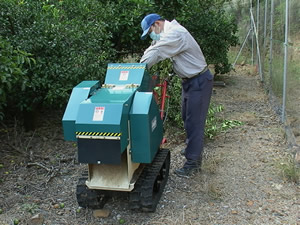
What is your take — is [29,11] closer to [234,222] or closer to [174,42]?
[174,42]

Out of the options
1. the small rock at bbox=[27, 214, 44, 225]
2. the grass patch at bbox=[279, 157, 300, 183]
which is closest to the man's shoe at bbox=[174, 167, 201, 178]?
the grass patch at bbox=[279, 157, 300, 183]

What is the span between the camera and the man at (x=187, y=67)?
12.1ft

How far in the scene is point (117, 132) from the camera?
282 cm

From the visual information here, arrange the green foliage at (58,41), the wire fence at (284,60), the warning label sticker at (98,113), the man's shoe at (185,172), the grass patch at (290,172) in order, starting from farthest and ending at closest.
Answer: the wire fence at (284,60), the green foliage at (58,41), the man's shoe at (185,172), the grass patch at (290,172), the warning label sticker at (98,113)

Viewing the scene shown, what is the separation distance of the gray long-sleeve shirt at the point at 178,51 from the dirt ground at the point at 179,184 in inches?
47.7

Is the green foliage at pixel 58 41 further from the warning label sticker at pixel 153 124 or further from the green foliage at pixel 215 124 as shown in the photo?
the warning label sticker at pixel 153 124

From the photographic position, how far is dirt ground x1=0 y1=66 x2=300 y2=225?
11.1 ft

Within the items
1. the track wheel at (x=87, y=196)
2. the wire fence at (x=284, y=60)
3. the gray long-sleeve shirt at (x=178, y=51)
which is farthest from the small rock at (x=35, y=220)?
the wire fence at (x=284, y=60)

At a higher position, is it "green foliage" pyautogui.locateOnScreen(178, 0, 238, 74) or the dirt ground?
"green foliage" pyautogui.locateOnScreen(178, 0, 238, 74)

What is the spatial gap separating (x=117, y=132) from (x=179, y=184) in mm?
1452

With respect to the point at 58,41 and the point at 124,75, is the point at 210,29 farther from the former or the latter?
the point at 124,75

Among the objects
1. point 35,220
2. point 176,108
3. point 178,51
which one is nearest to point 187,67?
point 178,51

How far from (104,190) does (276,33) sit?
195 inches

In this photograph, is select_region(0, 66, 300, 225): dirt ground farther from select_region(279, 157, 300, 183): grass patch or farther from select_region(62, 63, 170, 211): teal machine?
select_region(62, 63, 170, 211): teal machine
